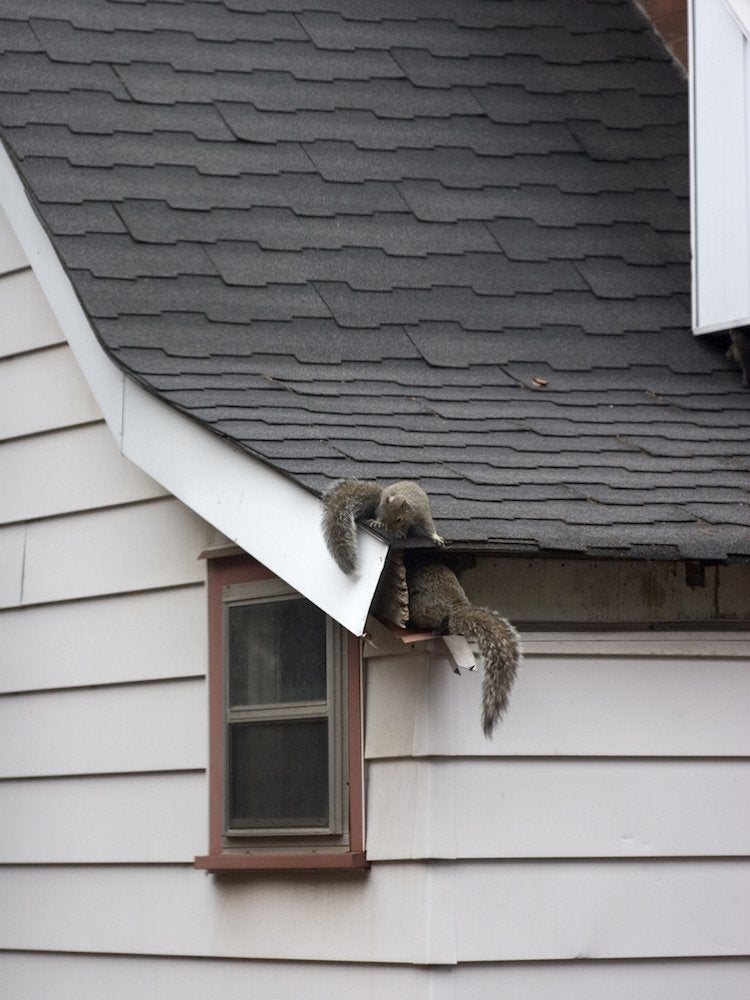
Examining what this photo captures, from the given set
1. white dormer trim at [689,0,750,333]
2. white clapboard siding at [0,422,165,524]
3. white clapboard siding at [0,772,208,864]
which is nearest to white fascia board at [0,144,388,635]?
white clapboard siding at [0,422,165,524]

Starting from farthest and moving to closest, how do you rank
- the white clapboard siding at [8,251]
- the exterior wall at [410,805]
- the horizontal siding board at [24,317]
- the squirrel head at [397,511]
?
the white clapboard siding at [8,251]
the horizontal siding board at [24,317]
the exterior wall at [410,805]
the squirrel head at [397,511]

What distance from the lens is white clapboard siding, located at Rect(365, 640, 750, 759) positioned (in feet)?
15.8

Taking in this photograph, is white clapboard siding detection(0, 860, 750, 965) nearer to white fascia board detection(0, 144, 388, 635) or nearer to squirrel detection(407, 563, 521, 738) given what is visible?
squirrel detection(407, 563, 521, 738)

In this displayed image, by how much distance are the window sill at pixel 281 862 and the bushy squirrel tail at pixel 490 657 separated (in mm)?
657

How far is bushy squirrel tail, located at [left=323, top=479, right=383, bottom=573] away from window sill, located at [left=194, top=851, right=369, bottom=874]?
3.01ft

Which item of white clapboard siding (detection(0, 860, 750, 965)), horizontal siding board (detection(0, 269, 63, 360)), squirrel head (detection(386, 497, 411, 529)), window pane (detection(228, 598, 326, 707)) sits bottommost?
white clapboard siding (detection(0, 860, 750, 965))

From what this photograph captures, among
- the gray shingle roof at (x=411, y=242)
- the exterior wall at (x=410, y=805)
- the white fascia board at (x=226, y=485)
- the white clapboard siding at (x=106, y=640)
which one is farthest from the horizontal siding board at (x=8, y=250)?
the white clapboard siding at (x=106, y=640)

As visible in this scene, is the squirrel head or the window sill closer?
the squirrel head

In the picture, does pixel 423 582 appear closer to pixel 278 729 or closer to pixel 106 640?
pixel 278 729

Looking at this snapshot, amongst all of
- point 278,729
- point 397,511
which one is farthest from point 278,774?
point 397,511

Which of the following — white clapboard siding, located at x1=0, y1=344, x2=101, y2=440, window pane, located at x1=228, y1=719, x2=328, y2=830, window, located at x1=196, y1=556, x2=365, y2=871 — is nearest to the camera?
window, located at x1=196, y1=556, x2=365, y2=871

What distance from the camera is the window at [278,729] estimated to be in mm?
5023

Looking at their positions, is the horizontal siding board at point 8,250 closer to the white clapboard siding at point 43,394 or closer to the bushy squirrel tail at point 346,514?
the white clapboard siding at point 43,394

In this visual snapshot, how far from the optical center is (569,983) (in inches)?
190
